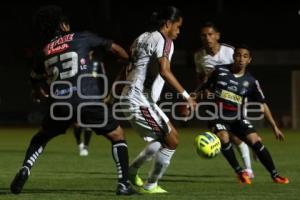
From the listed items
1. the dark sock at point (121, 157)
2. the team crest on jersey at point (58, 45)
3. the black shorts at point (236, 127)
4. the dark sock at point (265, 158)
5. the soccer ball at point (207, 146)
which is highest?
the team crest on jersey at point (58, 45)

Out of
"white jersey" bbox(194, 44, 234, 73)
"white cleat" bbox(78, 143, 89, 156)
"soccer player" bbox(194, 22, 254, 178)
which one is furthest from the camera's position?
"white cleat" bbox(78, 143, 89, 156)

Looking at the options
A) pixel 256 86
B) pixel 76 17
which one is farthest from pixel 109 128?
pixel 76 17

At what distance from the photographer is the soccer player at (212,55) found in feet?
38.2

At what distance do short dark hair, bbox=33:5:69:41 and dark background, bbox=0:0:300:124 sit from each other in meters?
23.6

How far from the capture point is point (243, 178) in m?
10.5

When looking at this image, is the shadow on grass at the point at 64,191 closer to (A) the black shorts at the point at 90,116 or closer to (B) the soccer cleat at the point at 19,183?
(B) the soccer cleat at the point at 19,183

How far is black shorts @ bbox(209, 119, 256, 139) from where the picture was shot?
35.6 ft

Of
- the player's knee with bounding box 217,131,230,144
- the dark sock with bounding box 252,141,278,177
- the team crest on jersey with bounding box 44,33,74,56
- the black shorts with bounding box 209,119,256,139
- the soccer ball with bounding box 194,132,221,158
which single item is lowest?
the dark sock with bounding box 252,141,278,177

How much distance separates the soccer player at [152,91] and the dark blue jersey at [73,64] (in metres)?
0.49

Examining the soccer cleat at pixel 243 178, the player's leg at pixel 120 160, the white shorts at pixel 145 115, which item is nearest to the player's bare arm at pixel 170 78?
the white shorts at pixel 145 115

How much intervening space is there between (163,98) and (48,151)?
11.6 metres

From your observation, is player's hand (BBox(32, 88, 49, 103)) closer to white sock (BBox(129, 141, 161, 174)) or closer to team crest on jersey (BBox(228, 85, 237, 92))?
white sock (BBox(129, 141, 161, 174))

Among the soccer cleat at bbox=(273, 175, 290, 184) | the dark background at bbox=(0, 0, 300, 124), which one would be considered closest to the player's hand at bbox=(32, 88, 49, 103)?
the soccer cleat at bbox=(273, 175, 290, 184)

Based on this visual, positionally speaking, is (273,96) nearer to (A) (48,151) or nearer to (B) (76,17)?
(B) (76,17)
